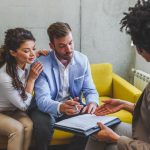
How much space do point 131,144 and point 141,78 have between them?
182cm

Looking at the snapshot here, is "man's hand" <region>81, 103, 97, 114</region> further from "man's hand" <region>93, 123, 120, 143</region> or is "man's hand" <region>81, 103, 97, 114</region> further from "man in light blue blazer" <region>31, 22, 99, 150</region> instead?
"man's hand" <region>93, 123, 120, 143</region>

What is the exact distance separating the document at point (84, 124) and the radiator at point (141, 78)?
1.33m

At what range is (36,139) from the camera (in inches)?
82.4

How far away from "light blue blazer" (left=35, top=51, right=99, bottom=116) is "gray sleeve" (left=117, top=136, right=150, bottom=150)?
768mm

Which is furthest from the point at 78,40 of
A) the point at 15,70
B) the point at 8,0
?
the point at 15,70

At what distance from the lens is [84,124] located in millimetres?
1620

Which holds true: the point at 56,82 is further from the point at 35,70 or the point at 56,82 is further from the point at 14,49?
the point at 14,49

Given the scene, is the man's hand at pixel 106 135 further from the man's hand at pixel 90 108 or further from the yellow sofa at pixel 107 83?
the yellow sofa at pixel 107 83

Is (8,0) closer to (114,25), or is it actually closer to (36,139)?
(114,25)

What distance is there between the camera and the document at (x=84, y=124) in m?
1.55

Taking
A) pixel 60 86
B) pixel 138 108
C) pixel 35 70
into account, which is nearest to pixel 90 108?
pixel 60 86


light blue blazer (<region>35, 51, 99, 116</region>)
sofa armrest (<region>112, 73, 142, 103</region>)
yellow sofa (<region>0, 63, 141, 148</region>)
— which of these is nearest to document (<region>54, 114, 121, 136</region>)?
light blue blazer (<region>35, 51, 99, 116</region>)

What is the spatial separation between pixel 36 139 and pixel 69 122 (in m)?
0.52

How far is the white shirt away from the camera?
81.9 inches
